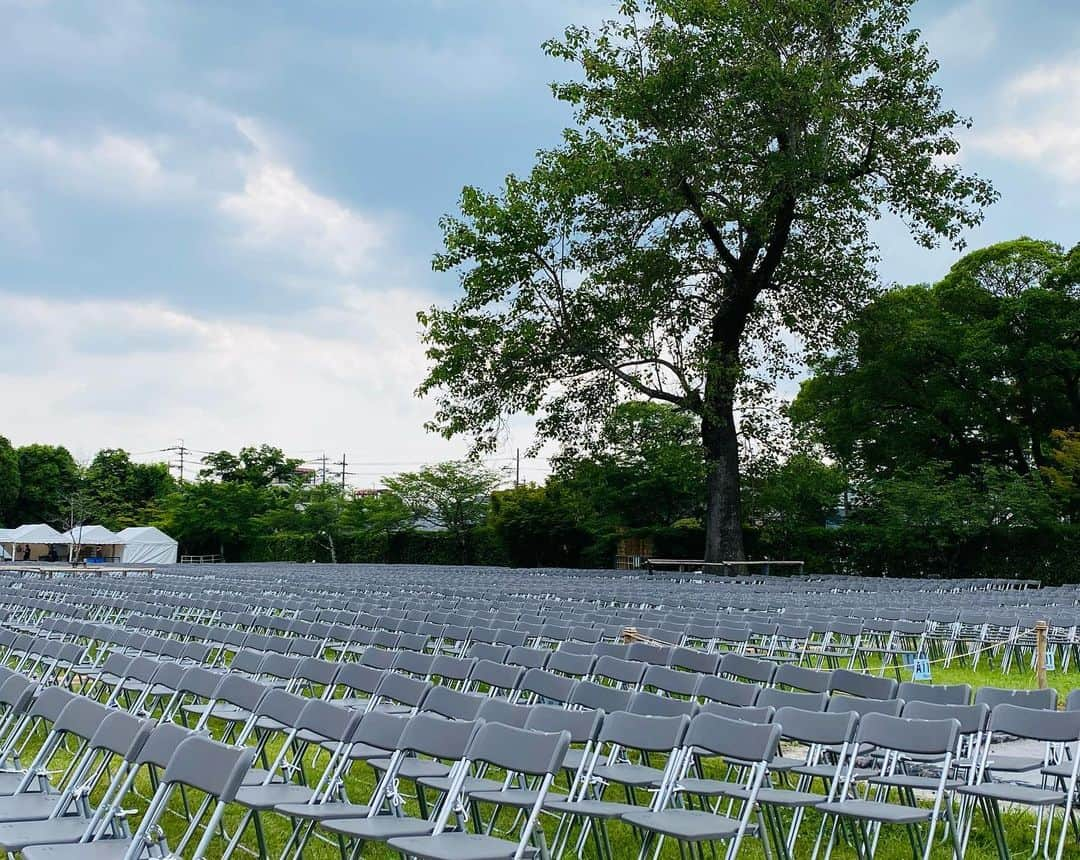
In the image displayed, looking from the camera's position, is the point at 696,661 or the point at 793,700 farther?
the point at 696,661

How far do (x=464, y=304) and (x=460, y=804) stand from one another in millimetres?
21782

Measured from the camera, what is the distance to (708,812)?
4.40 meters

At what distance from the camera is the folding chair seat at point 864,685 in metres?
6.26

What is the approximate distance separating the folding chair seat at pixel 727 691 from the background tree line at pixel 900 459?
19564mm

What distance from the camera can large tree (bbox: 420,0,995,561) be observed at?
72.7 feet

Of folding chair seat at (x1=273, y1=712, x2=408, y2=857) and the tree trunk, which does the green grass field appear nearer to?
folding chair seat at (x1=273, y1=712, x2=408, y2=857)

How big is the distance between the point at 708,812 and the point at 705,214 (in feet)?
66.9

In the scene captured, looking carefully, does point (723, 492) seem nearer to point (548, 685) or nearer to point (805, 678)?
point (805, 678)

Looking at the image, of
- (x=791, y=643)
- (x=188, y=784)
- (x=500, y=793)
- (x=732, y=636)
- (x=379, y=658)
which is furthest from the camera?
(x=791, y=643)

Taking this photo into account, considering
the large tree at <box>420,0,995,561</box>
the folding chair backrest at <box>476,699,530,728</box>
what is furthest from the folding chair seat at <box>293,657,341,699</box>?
the large tree at <box>420,0,995,561</box>

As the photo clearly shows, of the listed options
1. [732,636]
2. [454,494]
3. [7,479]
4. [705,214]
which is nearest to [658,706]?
[732,636]

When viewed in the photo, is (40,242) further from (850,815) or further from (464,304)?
(850,815)

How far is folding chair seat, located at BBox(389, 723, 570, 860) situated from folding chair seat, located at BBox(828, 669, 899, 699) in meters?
2.74

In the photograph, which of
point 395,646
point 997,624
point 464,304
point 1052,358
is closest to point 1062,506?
point 1052,358
